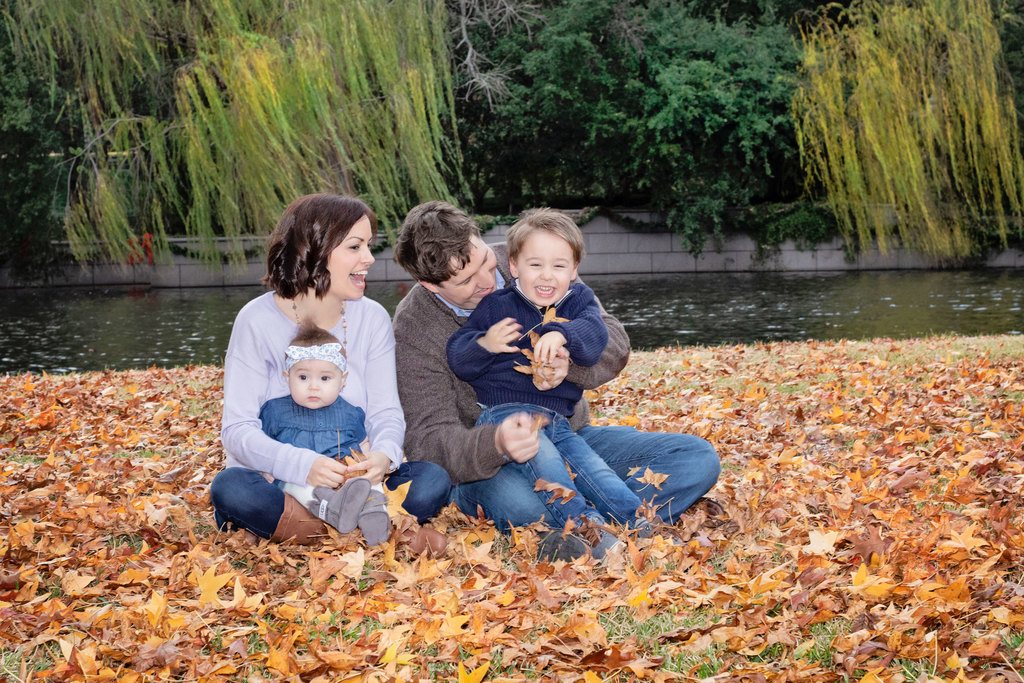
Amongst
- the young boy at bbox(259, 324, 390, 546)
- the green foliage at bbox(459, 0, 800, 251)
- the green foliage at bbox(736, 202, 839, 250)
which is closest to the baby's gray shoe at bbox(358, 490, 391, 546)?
the young boy at bbox(259, 324, 390, 546)

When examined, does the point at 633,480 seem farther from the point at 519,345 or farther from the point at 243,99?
the point at 243,99

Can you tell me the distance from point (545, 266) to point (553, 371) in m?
0.36

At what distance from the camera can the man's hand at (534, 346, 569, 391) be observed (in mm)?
3867

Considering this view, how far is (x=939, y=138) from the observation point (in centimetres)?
1989

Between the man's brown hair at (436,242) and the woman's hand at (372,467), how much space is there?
0.66 meters

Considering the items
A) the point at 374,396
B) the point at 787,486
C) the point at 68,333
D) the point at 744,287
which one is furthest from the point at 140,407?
A: the point at 744,287

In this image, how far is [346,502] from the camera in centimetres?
364

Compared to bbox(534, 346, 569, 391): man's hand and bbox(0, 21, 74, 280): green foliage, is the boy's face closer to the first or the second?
bbox(534, 346, 569, 391): man's hand

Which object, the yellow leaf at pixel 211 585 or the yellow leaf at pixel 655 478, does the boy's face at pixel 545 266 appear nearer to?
the yellow leaf at pixel 655 478

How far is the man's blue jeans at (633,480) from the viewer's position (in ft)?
13.1

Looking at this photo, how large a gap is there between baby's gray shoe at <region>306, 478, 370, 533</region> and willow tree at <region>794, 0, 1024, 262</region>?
1760 cm

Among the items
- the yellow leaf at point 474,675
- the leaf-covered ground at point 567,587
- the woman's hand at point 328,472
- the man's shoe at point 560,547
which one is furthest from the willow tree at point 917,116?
the yellow leaf at point 474,675

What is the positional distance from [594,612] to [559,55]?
22.6 meters

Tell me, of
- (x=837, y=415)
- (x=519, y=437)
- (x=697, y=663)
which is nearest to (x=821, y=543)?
(x=697, y=663)
